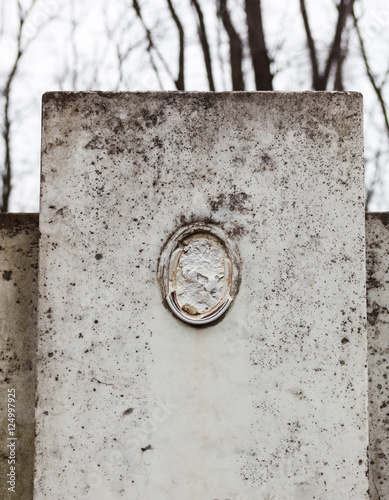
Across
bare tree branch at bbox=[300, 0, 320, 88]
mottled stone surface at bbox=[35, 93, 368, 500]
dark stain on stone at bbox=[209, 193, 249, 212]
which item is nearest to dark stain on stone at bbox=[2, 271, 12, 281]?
mottled stone surface at bbox=[35, 93, 368, 500]

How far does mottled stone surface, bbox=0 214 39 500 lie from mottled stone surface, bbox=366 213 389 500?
1.32 meters

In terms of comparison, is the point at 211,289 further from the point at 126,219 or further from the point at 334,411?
the point at 334,411

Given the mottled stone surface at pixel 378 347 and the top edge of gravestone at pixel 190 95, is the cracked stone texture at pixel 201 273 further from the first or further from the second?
the mottled stone surface at pixel 378 347

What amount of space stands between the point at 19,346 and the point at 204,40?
16.9 ft

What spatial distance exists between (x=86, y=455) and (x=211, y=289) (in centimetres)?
67

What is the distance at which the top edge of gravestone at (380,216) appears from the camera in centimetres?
202

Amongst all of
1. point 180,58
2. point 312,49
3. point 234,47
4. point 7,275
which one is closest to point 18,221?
point 7,275

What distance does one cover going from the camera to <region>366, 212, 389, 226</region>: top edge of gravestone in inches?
79.4

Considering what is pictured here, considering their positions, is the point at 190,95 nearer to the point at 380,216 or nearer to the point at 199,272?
the point at 199,272

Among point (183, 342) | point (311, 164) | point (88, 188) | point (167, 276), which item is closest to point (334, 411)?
point (183, 342)

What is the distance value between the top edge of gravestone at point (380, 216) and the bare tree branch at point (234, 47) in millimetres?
4111

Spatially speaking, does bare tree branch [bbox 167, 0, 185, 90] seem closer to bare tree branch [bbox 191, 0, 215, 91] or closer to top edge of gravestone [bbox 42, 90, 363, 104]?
bare tree branch [bbox 191, 0, 215, 91]

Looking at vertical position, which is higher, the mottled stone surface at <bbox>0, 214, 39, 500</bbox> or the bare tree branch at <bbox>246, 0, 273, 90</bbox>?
the bare tree branch at <bbox>246, 0, 273, 90</bbox>

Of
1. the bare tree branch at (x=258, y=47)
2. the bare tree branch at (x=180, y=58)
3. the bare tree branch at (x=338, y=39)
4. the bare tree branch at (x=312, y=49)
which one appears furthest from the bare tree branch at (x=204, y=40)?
the bare tree branch at (x=338, y=39)
